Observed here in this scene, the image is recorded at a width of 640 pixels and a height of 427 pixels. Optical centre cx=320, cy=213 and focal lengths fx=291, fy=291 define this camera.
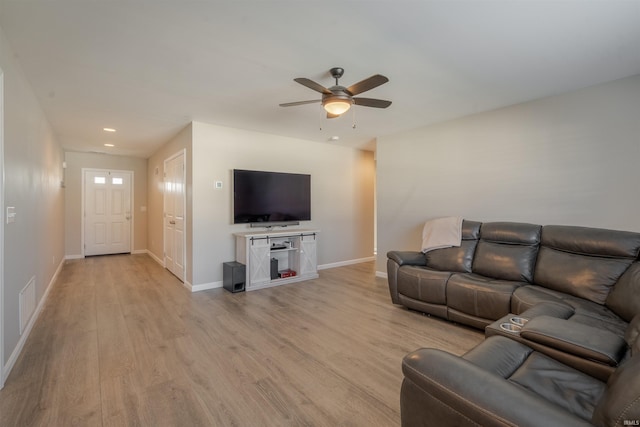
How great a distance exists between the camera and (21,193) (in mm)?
2629

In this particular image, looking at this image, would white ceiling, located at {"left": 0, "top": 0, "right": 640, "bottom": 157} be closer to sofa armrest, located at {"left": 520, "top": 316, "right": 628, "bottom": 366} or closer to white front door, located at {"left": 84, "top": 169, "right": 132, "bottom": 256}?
sofa armrest, located at {"left": 520, "top": 316, "right": 628, "bottom": 366}

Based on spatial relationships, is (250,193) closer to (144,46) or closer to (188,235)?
(188,235)

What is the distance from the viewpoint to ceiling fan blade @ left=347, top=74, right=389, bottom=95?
221 centimetres

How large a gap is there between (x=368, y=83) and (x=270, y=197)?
116 inches

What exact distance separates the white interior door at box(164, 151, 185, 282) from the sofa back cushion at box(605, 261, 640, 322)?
A: 5008 millimetres

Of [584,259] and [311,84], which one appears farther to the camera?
[584,259]

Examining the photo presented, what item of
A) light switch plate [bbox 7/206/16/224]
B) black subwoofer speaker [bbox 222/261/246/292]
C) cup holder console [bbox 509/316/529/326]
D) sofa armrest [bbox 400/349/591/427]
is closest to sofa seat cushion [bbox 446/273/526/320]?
cup holder console [bbox 509/316/529/326]

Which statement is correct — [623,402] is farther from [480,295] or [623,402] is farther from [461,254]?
[461,254]

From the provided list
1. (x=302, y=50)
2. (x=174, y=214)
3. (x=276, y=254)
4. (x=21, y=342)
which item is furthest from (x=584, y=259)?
(x=174, y=214)

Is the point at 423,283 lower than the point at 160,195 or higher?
lower

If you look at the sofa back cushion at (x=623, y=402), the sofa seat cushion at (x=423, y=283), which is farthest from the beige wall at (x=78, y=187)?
the sofa back cushion at (x=623, y=402)

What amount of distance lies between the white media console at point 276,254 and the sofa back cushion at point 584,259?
3.12 m

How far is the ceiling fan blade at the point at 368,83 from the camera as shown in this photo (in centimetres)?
221

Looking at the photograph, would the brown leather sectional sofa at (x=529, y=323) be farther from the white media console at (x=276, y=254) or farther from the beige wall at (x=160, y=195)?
the beige wall at (x=160, y=195)
